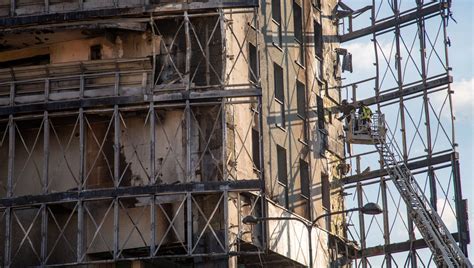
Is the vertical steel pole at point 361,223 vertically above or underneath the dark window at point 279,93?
underneath

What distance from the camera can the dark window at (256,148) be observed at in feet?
156

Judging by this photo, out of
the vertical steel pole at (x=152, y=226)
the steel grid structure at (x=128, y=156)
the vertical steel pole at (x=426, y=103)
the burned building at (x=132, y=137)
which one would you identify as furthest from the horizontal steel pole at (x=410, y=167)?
the vertical steel pole at (x=152, y=226)

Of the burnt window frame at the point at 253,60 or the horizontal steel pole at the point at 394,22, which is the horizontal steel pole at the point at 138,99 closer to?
the burnt window frame at the point at 253,60

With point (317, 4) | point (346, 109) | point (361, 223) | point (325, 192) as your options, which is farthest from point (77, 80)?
point (361, 223)

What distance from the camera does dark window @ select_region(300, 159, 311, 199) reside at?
52406 mm

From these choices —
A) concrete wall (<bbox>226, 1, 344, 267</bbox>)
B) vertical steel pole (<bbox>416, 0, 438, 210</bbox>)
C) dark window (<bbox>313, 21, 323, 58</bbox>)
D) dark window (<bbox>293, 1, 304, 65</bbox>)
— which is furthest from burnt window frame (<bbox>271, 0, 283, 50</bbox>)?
vertical steel pole (<bbox>416, 0, 438, 210</bbox>)

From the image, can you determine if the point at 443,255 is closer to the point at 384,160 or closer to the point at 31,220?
the point at 384,160

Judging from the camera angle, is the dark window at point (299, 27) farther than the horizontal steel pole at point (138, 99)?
Yes

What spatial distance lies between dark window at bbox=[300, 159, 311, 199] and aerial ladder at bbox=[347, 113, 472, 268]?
3949 millimetres

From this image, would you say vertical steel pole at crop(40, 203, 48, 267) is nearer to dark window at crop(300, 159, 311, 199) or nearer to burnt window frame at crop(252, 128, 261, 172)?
burnt window frame at crop(252, 128, 261, 172)

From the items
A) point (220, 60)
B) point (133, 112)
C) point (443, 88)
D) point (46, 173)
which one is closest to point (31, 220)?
point (46, 173)

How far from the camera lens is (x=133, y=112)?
44844 millimetres

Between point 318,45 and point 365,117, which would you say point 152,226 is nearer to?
point 365,117

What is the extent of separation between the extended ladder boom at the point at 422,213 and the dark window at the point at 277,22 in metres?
7.06
